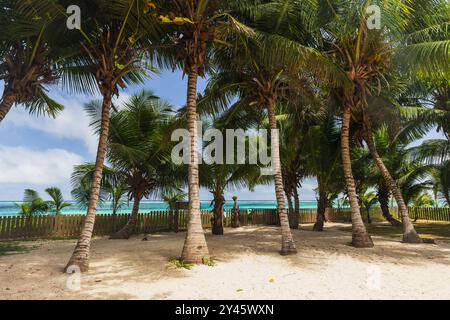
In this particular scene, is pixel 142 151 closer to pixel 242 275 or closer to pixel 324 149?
pixel 242 275

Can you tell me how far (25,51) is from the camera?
8039 millimetres

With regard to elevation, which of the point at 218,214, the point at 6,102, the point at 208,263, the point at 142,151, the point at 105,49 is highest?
the point at 105,49

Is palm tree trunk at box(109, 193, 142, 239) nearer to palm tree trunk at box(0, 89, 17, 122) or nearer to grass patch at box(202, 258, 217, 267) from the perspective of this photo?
palm tree trunk at box(0, 89, 17, 122)

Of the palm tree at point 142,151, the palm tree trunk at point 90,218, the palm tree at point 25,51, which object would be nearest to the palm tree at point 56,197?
the palm tree at point 142,151

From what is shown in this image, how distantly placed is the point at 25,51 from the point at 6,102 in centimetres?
149

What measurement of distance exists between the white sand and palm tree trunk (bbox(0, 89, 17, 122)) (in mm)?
3694

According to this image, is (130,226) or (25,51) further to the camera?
(130,226)

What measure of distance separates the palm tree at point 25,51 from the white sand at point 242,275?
172 inches

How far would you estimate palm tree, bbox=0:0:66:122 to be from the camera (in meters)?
7.13

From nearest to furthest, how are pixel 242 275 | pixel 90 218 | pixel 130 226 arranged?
1. pixel 242 275
2. pixel 90 218
3. pixel 130 226

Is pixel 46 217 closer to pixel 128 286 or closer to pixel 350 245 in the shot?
pixel 128 286

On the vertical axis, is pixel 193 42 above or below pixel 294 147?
above

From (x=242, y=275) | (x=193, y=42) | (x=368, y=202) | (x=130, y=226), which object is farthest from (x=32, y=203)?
(x=368, y=202)

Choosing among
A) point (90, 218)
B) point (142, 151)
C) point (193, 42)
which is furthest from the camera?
point (142, 151)
